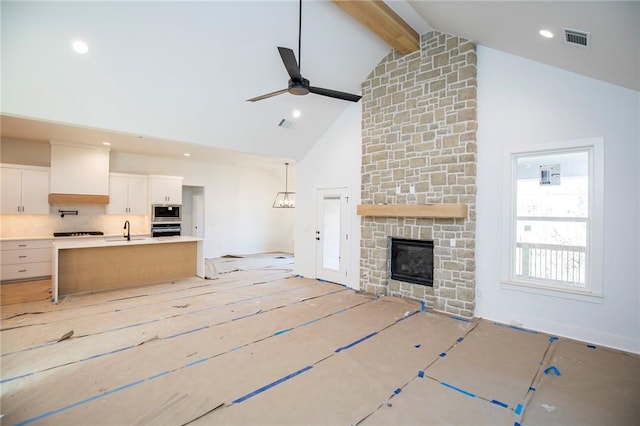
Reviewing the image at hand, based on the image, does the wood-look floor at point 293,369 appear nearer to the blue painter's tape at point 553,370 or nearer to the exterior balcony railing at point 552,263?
the blue painter's tape at point 553,370

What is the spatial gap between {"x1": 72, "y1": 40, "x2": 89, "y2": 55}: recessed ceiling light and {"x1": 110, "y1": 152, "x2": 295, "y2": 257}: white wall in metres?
5.07

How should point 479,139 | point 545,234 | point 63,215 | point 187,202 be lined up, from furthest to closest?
point 187,202
point 63,215
point 479,139
point 545,234

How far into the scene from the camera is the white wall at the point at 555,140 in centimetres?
356

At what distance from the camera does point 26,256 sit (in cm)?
645

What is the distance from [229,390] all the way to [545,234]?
4.37 m

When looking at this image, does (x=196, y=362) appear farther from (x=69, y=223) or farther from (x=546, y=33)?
(x=69, y=223)

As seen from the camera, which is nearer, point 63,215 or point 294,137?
point 294,137

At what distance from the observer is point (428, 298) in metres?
5.11

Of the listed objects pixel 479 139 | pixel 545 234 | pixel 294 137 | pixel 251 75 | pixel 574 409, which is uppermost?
pixel 251 75

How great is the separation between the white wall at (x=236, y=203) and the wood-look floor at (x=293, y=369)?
491cm

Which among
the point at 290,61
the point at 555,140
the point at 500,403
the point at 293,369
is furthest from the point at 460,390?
the point at 290,61

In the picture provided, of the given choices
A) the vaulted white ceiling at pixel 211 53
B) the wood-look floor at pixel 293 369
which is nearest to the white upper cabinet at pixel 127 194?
the vaulted white ceiling at pixel 211 53

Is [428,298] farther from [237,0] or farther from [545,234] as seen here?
[237,0]

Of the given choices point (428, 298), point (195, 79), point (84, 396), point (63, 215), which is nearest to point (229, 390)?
point (84, 396)
